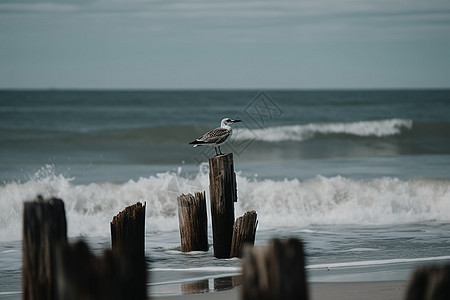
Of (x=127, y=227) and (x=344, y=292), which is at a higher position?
(x=127, y=227)

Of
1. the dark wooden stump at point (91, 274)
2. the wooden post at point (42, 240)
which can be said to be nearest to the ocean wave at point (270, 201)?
the wooden post at point (42, 240)

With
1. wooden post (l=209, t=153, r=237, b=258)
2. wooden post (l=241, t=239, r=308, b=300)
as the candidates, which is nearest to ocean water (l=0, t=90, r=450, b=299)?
wooden post (l=209, t=153, r=237, b=258)

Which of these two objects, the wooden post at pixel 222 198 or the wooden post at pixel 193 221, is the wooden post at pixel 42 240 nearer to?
the wooden post at pixel 222 198

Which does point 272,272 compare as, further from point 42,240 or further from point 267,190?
point 267,190

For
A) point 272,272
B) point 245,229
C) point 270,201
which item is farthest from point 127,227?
point 270,201

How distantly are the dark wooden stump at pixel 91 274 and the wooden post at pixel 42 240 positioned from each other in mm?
889

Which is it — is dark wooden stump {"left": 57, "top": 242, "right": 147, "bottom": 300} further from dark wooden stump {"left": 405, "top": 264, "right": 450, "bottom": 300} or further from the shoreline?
the shoreline

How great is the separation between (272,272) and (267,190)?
11.9 meters

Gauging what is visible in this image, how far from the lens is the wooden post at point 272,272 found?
3.16 m

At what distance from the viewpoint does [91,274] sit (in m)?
3.25

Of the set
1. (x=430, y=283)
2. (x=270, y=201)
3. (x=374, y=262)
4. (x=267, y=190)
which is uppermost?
(x=267, y=190)

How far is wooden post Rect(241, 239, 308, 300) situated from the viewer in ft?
10.4

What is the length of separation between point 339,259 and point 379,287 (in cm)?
179

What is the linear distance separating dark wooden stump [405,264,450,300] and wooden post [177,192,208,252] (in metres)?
5.98
